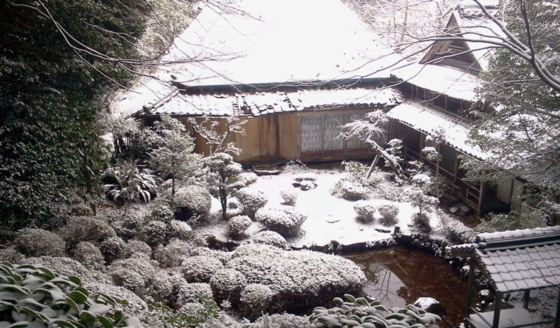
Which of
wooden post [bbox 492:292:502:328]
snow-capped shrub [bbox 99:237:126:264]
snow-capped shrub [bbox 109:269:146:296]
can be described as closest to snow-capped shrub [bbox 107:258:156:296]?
snow-capped shrub [bbox 109:269:146:296]

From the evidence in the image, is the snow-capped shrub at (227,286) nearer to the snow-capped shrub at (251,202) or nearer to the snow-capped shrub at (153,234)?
the snow-capped shrub at (153,234)

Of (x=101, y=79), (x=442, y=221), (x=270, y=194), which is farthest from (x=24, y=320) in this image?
(x=270, y=194)

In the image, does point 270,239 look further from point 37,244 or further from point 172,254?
point 37,244

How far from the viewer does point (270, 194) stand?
13594mm

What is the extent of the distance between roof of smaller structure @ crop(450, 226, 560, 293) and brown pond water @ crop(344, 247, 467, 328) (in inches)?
101

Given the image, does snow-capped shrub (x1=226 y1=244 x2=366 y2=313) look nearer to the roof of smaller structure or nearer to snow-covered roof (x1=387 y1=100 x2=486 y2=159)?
the roof of smaller structure

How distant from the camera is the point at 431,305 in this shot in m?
8.20

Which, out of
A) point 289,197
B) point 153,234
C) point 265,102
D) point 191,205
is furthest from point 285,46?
point 153,234

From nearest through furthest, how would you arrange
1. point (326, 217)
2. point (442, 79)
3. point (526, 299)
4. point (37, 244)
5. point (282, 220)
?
point (37, 244), point (526, 299), point (282, 220), point (326, 217), point (442, 79)

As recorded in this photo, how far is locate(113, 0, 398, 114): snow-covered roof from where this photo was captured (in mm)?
15531

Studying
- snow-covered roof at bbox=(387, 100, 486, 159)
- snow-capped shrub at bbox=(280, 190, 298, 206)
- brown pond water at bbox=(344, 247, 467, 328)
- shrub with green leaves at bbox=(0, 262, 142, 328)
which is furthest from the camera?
snow-capped shrub at bbox=(280, 190, 298, 206)

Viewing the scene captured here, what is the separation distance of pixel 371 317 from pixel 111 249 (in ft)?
20.5

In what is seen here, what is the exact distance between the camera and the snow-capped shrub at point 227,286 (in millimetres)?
7785

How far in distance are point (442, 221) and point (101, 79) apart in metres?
8.62
